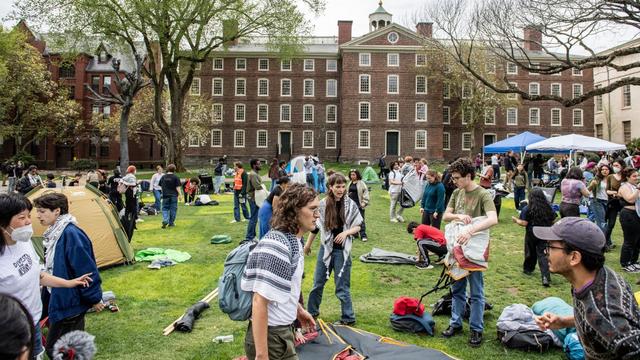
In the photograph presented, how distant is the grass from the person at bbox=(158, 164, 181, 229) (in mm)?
1318

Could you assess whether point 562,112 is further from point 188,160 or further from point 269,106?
point 188,160

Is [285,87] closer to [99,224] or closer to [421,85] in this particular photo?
[421,85]

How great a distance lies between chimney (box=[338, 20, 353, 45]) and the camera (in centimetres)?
5272

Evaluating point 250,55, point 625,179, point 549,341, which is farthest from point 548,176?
A: point 250,55

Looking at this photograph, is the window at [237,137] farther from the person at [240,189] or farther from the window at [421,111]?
the person at [240,189]

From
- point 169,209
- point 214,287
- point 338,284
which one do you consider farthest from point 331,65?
point 338,284

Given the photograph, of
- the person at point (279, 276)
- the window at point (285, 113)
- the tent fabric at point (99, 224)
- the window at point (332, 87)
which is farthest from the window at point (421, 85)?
the person at point (279, 276)

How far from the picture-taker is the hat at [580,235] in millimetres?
A: 2396

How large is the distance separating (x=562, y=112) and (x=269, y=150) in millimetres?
34677

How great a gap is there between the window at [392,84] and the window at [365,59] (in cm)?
271

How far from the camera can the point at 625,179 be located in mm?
8367

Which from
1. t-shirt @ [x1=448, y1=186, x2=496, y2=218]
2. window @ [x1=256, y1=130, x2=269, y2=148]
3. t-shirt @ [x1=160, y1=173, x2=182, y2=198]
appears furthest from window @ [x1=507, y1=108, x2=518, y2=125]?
t-shirt @ [x1=448, y1=186, x2=496, y2=218]

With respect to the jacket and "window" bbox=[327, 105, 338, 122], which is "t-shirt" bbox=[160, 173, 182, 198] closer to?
the jacket

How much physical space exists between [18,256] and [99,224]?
5.92 metres
